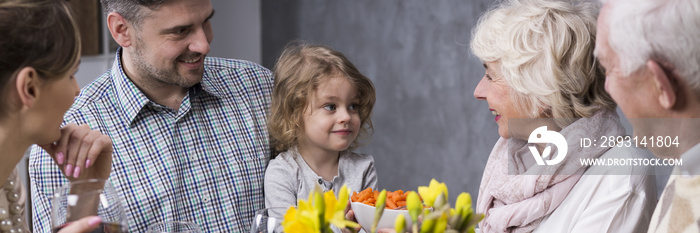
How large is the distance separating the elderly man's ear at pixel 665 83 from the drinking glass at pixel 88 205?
38.3 inches

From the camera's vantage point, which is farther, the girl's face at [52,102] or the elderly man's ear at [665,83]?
the girl's face at [52,102]

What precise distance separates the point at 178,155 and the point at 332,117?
0.50 meters

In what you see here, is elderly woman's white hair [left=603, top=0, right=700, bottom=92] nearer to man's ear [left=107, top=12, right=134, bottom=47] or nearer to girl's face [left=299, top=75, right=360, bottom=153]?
girl's face [left=299, top=75, right=360, bottom=153]

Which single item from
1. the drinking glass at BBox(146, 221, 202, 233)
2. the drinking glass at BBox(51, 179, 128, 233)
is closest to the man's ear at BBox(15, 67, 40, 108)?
the drinking glass at BBox(51, 179, 128, 233)

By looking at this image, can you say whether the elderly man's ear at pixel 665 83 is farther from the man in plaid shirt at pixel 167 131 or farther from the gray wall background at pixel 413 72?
the gray wall background at pixel 413 72

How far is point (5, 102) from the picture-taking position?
4.18 feet

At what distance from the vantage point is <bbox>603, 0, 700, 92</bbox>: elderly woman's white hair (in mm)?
1168

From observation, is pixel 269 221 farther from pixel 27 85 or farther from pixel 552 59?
pixel 552 59

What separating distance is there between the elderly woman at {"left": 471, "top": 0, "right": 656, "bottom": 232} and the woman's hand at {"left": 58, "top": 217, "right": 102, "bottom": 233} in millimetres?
1114

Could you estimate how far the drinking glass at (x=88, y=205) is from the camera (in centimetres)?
115

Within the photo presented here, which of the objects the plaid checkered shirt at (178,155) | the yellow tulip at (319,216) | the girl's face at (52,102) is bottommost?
the plaid checkered shirt at (178,155)

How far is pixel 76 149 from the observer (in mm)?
1646

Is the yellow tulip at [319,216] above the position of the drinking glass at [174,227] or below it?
above

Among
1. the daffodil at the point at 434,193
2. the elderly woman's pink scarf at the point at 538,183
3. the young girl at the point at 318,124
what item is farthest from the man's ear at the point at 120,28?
the daffodil at the point at 434,193
